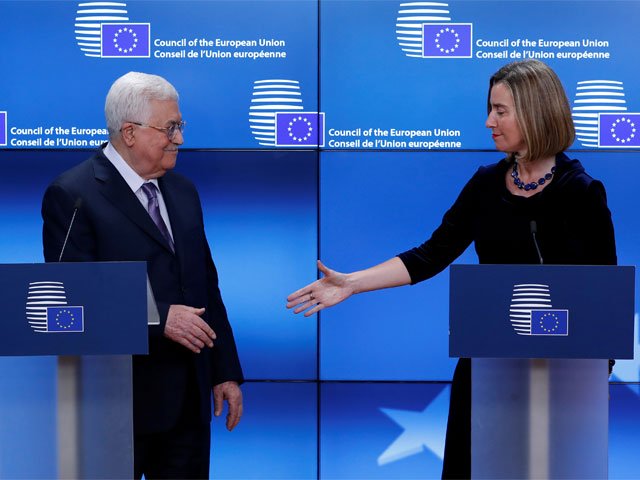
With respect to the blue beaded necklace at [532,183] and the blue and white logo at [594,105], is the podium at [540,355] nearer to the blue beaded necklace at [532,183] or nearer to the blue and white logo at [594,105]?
the blue beaded necklace at [532,183]

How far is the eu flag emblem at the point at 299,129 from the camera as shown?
4.25 metres

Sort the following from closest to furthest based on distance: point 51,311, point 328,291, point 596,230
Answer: point 51,311, point 596,230, point 328,291

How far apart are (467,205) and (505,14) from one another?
155 cm

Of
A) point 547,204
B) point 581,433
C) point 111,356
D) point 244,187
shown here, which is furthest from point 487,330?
point 244,187

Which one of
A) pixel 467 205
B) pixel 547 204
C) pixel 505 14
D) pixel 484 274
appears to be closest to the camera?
pixel 484 274

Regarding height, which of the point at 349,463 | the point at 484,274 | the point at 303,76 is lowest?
the point at 349,463

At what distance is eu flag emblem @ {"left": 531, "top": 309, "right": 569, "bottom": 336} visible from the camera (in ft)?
7.46

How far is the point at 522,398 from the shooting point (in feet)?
7.74

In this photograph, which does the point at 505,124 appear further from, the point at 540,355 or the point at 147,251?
the point at 147,251

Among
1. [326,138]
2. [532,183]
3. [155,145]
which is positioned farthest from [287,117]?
[532,183]

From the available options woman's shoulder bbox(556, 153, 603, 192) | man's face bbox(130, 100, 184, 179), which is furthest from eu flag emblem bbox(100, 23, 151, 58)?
woman's shoulder bbox(556, 153, 603, 192)

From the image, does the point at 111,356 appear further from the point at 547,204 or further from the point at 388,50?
the point at 388,50

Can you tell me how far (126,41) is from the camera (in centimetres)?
427

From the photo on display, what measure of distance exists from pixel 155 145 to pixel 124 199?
9.4 inches
